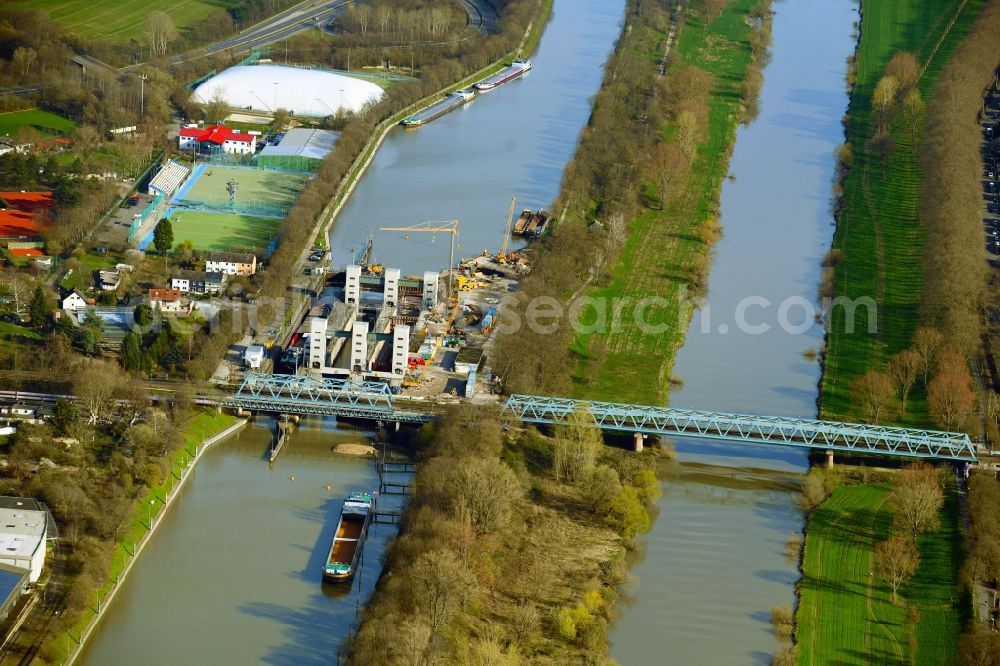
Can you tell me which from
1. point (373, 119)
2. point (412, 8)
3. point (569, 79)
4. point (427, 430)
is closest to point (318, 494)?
point (427, 430)

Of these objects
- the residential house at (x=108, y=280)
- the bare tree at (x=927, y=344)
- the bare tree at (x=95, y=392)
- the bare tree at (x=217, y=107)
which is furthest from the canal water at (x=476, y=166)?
the bare tree at (x=927, y=344)

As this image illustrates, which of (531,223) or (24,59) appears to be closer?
(531,223)

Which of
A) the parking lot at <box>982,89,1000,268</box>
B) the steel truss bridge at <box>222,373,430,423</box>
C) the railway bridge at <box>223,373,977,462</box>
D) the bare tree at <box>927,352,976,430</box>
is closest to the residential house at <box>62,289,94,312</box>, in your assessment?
the steel truss bridge at <box>222,373,430,423</box>

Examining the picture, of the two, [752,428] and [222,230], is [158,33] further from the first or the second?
[752,428]

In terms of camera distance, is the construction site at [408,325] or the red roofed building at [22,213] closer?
the construction site at [408,325]

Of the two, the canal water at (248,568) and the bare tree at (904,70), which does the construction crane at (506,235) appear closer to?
the canal water at (248,568)

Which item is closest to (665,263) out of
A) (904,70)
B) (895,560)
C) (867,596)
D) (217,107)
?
(895,560)

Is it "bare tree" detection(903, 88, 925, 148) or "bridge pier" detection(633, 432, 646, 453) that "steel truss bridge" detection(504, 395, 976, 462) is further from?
"bare tree" detection(903, 88, 925, 148)
